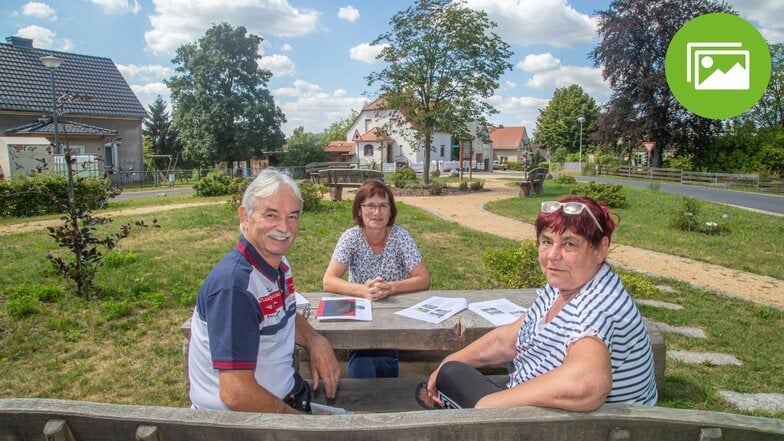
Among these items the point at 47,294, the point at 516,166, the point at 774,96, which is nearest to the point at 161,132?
the point at 516,166

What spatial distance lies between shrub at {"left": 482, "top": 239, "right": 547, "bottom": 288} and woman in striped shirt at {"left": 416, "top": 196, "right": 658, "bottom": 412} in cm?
317

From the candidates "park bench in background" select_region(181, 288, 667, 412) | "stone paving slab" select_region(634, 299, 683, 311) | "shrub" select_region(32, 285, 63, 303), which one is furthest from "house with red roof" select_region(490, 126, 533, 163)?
"park bench in background" select_region(181, 288, 667, 412)

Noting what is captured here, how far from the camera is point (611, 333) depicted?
72.9 inches

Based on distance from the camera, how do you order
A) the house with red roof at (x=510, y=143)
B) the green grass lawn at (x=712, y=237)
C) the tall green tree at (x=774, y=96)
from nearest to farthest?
1. the green grass lawn at (x=712, y=237)
2. the tall green tree at (x=774, y=96)
3. the house with red roof at (x=510, y=143)

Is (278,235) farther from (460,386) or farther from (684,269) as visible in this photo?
(684,269)

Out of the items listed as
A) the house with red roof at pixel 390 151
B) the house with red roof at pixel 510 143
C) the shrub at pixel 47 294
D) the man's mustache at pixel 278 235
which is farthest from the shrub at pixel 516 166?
the man's mustache at pixel 278 235

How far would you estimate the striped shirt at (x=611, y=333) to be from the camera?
6.12ft

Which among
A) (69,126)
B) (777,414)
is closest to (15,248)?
(777,414)

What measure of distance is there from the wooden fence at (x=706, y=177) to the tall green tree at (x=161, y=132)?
40.3 meters

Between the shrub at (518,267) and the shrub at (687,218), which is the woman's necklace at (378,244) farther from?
the shrub at (687,218)

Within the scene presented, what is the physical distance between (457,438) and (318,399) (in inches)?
61.8

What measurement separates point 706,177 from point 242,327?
1397 inches

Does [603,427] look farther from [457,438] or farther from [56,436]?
[56,436]

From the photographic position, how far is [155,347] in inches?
190
